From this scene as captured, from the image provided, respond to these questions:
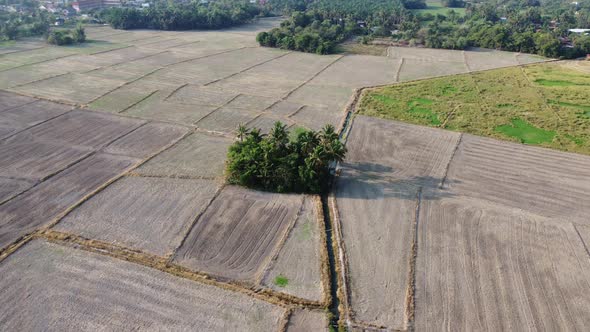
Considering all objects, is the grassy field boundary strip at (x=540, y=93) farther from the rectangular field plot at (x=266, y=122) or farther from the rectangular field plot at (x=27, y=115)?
the rectangular field plot at (x=27, y=115)

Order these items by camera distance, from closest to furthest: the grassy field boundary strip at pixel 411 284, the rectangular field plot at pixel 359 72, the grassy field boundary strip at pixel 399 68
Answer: the grassy field boundary strip at pixel 411 284 → the rectangular field plot at pixel 359 72 → the grassy field boundary strip at pixel 399 68

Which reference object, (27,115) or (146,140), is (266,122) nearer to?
(146,140)

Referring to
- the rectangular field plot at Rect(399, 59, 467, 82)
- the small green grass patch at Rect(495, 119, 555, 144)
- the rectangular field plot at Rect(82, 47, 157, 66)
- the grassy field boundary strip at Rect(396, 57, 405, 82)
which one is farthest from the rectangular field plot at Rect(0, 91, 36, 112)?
the small green grass patch at Rect(495, 119, 555, 144)

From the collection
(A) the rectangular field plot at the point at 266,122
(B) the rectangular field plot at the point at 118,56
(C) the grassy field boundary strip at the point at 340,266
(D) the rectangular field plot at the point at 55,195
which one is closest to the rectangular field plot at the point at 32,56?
(B) the rectangular field plot at the point at 118,56

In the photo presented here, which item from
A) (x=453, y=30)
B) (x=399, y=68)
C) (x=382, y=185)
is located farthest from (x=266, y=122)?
(x=453, y=30)

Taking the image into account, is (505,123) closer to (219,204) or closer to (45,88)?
(219,204)

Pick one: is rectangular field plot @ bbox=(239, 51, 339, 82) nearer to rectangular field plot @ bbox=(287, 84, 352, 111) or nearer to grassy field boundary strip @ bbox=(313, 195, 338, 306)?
rectangular field plot @ bbox=(287, 84, 352, 111)

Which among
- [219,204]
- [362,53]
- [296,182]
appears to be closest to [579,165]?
[296,182]
